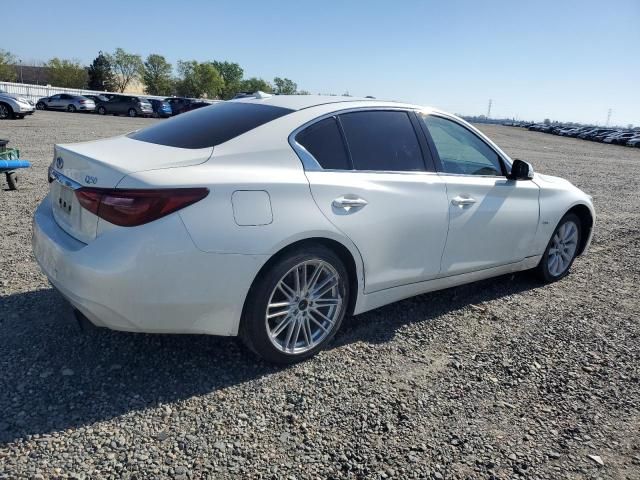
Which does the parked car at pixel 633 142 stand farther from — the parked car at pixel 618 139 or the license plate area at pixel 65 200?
the license plate area at pixel 65 200

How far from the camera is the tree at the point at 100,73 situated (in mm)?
88062

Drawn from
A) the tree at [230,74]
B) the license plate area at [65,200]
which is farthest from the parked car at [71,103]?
the tree at [230,74]

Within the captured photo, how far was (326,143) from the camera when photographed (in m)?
3.29

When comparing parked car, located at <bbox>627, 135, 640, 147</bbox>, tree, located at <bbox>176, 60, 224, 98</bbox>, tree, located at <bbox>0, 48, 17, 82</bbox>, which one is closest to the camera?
parked car, located at <bbox>627, 135, 640, 147</bbox>

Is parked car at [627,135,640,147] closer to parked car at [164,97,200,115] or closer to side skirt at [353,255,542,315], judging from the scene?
parked car at [164,97,200,115]

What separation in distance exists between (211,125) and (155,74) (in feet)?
356

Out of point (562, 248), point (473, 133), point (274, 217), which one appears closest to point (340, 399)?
point (274, 217)

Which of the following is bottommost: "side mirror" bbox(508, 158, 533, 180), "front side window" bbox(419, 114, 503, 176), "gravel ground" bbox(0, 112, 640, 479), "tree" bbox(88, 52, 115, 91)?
"gravel ground" bbox(0, 112, 640, 479)

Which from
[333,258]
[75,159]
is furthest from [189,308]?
[75,159]

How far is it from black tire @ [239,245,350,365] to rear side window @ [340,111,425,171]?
67 centimetres

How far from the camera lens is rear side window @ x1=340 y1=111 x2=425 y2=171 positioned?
3.42 meters

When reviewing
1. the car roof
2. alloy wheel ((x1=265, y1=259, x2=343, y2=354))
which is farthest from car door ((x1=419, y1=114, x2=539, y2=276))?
alloy wheel ((x1=265, y1=259, x2=343, y2=354))

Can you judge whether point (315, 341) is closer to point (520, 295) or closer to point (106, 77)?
point (520, 295)

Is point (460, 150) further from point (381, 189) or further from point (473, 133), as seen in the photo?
point (381, 189)
